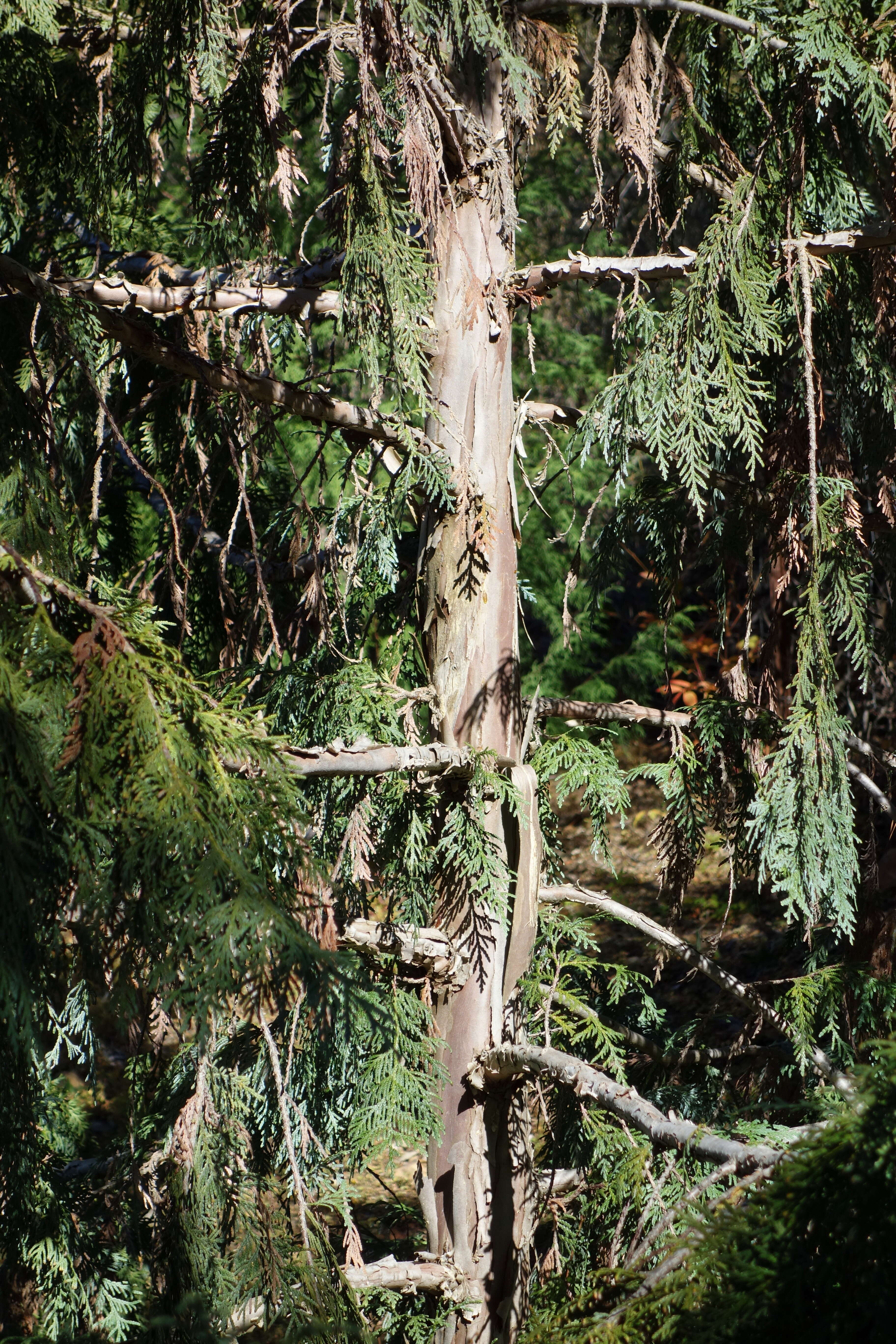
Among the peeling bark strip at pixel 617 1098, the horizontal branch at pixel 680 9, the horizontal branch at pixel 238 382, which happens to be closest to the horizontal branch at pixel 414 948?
the peeling bark strip at pixel 617 1098

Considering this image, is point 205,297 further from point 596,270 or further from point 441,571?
point 596,270

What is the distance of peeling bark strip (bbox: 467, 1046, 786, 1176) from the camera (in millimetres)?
1953

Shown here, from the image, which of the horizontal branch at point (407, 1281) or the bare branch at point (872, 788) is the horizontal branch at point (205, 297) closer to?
the bare branch at point (872, 788)

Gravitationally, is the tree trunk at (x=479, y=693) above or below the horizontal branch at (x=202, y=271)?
below

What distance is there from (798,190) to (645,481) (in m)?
1.23

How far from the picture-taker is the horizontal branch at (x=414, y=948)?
306 centimetres

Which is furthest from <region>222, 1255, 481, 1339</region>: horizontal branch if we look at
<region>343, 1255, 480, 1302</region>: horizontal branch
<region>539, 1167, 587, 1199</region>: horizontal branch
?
<region>539, 1167, 587, 1199</region>: horizontal branch

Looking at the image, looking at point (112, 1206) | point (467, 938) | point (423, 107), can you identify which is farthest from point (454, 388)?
point (112, 1206)

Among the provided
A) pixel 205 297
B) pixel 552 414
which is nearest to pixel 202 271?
pixel 205 297

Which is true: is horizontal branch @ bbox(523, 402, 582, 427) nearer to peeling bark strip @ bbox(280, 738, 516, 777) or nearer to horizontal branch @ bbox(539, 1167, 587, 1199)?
peeling bark strip @ bbox(280, 738, 516, 777)

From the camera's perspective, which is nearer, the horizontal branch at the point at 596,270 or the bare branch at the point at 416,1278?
the bare branch at the point at 416,1278

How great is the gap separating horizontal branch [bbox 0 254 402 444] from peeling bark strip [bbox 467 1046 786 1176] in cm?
184

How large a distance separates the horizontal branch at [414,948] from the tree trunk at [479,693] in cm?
5

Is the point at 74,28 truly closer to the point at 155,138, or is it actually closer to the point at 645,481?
the point at 155,138
